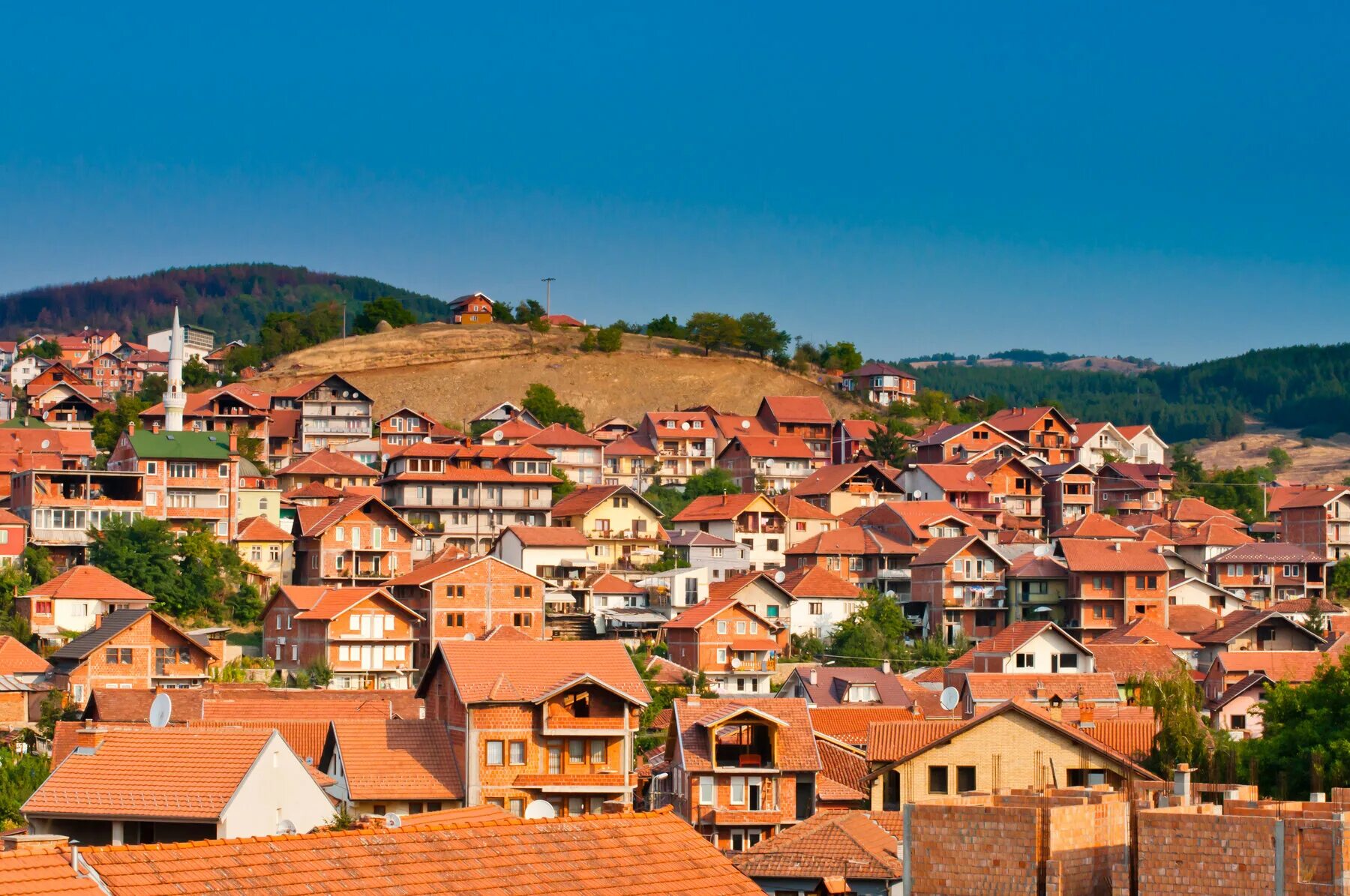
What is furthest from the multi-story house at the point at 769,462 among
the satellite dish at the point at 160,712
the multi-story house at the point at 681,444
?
the satellite dish at the point at 160,712

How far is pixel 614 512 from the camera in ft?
275

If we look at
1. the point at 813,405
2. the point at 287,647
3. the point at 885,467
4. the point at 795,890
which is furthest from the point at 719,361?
the point at 795,890

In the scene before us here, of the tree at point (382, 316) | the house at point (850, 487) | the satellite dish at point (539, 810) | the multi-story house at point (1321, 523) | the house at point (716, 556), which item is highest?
the tree at point (382, 316)

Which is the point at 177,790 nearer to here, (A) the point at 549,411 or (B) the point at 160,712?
(B) the point at 160,712

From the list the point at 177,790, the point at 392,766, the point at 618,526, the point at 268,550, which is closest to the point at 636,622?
the point at 618,526

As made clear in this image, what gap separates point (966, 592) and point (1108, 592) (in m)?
5.51

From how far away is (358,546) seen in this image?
251 feet

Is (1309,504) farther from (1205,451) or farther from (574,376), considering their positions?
(1205,451)

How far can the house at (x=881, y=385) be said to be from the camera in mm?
123875

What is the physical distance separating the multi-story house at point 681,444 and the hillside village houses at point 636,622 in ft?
0.63

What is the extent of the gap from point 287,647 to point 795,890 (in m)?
37.4

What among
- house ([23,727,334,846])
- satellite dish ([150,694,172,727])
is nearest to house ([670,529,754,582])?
satellite dish ([150,694,172,727])

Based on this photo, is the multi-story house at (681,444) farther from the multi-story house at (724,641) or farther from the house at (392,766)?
the house at (392,766)

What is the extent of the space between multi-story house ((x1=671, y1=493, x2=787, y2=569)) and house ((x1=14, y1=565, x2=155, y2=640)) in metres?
26.7
